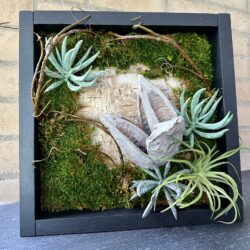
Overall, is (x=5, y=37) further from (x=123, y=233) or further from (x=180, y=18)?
(x=123, y=233)

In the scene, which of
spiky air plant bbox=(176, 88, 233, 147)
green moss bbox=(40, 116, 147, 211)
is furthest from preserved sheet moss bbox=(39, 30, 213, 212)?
spiky air plant bbox=(176, 88, 233, 147)

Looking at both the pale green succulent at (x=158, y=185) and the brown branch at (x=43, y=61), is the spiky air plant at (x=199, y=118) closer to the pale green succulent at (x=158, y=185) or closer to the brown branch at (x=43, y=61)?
the pale green succulent at (x=158, y=185)

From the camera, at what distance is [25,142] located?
0.50m

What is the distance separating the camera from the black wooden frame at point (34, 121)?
0.50m

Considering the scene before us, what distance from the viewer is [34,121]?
507mm

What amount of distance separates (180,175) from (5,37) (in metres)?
0.68

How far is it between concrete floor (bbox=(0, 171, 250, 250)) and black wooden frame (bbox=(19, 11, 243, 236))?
0.04 feet

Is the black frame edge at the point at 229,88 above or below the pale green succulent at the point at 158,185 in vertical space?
above

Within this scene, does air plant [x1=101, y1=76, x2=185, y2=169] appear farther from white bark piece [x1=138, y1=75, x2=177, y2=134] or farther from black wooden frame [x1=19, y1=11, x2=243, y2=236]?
black wooden frame [x1=19, y1=11, x2=243, y2=236]

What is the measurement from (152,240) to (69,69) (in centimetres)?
31

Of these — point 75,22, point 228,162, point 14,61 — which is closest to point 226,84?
point 228,162

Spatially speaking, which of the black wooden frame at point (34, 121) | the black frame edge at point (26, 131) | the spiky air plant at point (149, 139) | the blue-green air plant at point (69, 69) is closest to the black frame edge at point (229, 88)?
the black wooden frame at point (34, 121)

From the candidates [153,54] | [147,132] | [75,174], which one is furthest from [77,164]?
[153,54]

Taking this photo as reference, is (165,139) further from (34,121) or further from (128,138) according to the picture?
(34,121)
